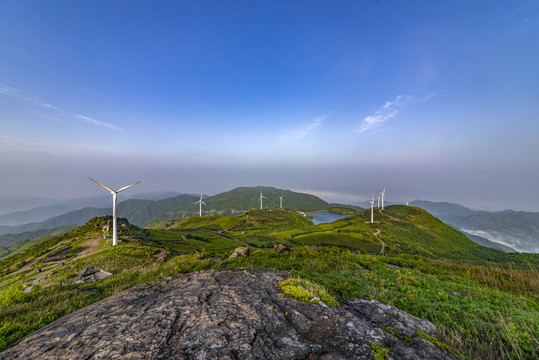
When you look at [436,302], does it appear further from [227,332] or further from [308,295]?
[227,332]

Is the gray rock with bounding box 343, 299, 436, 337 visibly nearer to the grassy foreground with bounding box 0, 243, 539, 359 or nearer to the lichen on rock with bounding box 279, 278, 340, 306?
the grassy foreground with bounding box 0, 243, 539, 359

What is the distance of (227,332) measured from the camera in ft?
14.0

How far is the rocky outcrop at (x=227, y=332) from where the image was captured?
3.78 meters

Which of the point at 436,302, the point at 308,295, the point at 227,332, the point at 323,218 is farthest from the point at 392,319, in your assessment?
the point at 323,218

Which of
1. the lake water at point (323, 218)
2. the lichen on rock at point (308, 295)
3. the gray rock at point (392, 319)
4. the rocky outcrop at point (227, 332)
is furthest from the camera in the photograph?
the lake water at point (323, 218)

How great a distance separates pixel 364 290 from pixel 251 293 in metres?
6.13

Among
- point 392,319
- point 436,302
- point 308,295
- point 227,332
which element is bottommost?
point 436,302

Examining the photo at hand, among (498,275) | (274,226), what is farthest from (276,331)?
(274,226)

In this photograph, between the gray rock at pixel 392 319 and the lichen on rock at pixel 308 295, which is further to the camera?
the lichen on rock at pixel 308 295

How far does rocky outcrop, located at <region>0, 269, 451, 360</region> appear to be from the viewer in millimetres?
3781

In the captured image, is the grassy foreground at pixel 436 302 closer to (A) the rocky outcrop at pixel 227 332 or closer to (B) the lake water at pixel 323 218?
(A) the rocky outcrop at pixel 227 332

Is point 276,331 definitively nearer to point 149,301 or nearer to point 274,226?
point 149,301

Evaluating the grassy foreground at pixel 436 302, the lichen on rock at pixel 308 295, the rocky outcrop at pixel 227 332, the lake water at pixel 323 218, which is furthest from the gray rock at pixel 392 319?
the lake water at pixel 323 218

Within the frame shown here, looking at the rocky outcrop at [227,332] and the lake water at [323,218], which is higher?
the rocky outcrop at [227,332]
